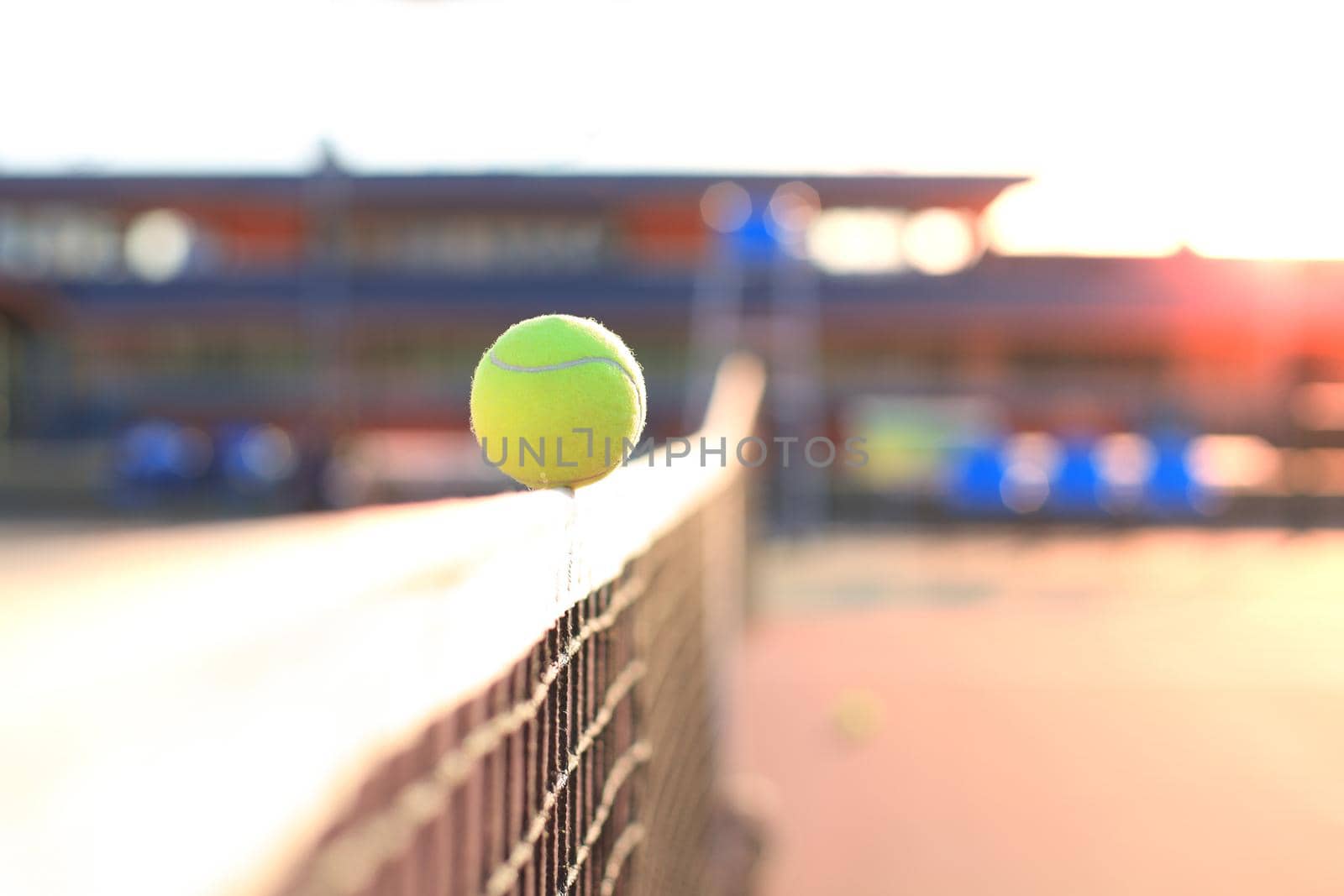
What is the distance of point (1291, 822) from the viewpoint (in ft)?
17.9

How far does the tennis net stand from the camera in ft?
2.37

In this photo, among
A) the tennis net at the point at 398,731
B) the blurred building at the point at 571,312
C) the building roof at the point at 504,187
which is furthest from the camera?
the building roof at the point at 504,187

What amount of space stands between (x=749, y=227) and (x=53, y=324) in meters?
16.3

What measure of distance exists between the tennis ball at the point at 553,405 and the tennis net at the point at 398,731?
0.10 m

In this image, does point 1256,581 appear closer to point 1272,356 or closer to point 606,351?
point 606,351

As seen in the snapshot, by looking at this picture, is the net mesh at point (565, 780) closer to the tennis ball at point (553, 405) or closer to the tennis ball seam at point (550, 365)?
the tennis ball at point (553, 405)

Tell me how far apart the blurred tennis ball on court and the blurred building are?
15.8 metres

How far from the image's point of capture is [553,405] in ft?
8.09

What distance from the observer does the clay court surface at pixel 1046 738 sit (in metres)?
5.00

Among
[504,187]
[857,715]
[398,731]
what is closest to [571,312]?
[504,187]

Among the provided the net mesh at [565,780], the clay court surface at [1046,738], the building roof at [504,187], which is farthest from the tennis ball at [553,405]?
the building roof at [504,187]

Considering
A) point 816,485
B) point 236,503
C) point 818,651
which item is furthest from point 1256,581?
point 236,503

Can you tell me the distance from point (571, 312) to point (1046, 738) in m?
18.6

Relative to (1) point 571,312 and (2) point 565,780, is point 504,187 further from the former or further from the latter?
(2) point 565,780
